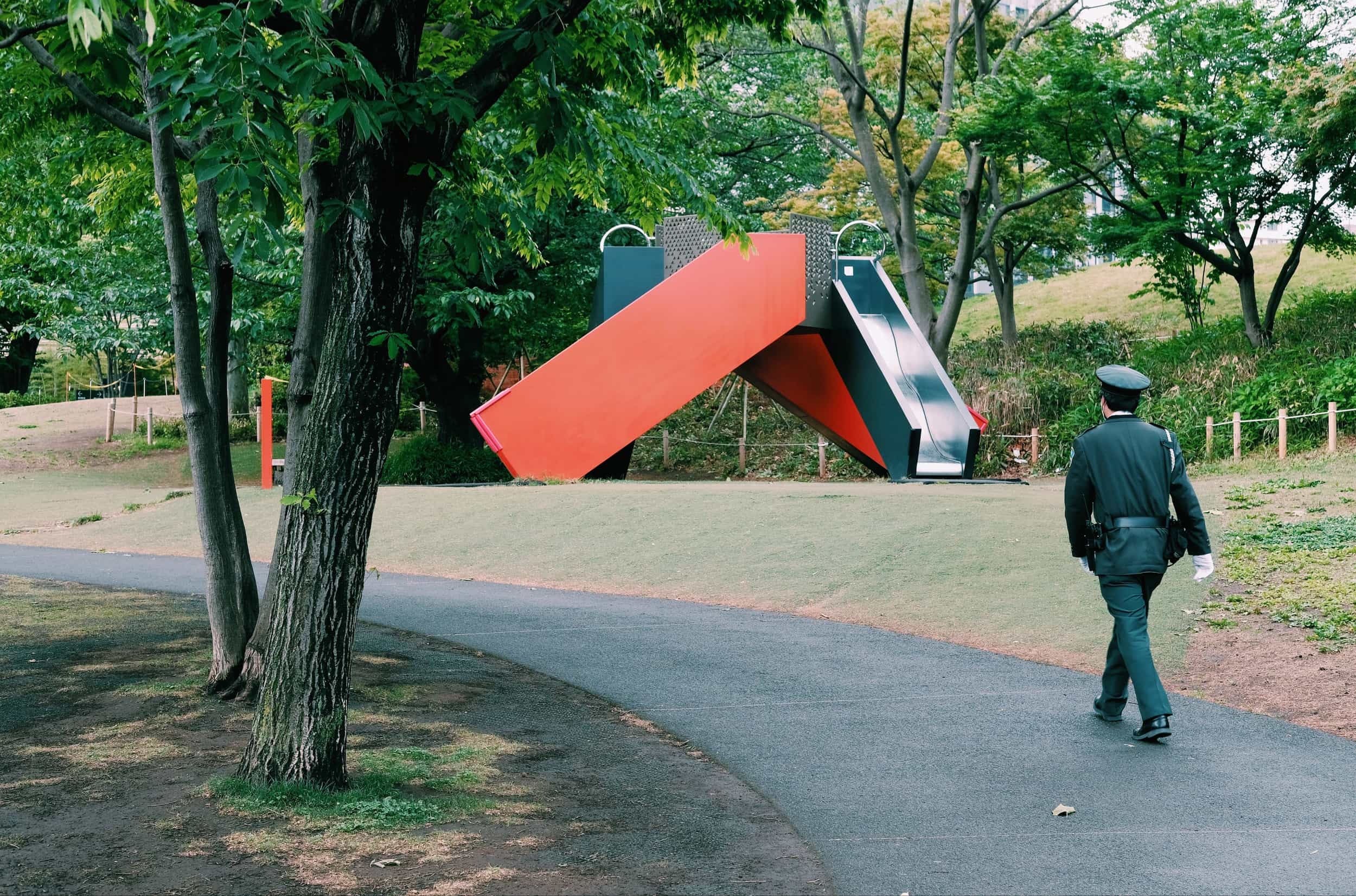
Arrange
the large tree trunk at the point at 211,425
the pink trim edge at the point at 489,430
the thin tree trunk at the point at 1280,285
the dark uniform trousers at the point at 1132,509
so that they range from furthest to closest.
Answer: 1. the thin tree trunk at the point at 1280,285
2. the pink trim edge at the point at 489,430
3. the large tree trunk at the point at 211,425
4. the dark uniform trousers at the point at 1132,509

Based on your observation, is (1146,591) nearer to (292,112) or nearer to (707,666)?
(707,666)

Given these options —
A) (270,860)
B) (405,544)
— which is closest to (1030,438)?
(405,544)

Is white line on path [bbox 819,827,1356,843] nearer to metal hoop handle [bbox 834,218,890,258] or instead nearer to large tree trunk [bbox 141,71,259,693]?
large tree trunk [bbox 141,71,259,693]

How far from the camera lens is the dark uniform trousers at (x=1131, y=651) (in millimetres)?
5992

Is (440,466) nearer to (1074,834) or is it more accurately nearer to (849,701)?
(849,701)

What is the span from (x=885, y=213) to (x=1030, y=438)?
576cm

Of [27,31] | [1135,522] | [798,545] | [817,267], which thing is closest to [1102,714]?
[1135,522]

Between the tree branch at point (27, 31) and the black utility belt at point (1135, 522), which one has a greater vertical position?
the tree branch at point (27, 31)

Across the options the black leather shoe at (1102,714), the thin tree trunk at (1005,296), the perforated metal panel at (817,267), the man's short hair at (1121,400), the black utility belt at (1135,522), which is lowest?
the black leather shoe at (1102,714)

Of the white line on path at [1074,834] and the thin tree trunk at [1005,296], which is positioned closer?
the white line on path at [1074,834]

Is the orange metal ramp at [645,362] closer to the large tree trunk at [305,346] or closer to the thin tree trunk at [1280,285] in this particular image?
the thin tree trunk at [1280,285]

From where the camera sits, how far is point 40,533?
17688 mm

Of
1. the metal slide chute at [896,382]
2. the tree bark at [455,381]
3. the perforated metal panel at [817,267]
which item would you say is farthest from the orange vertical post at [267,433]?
the metal slide chute at [896,382]

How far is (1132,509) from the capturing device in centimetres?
621
